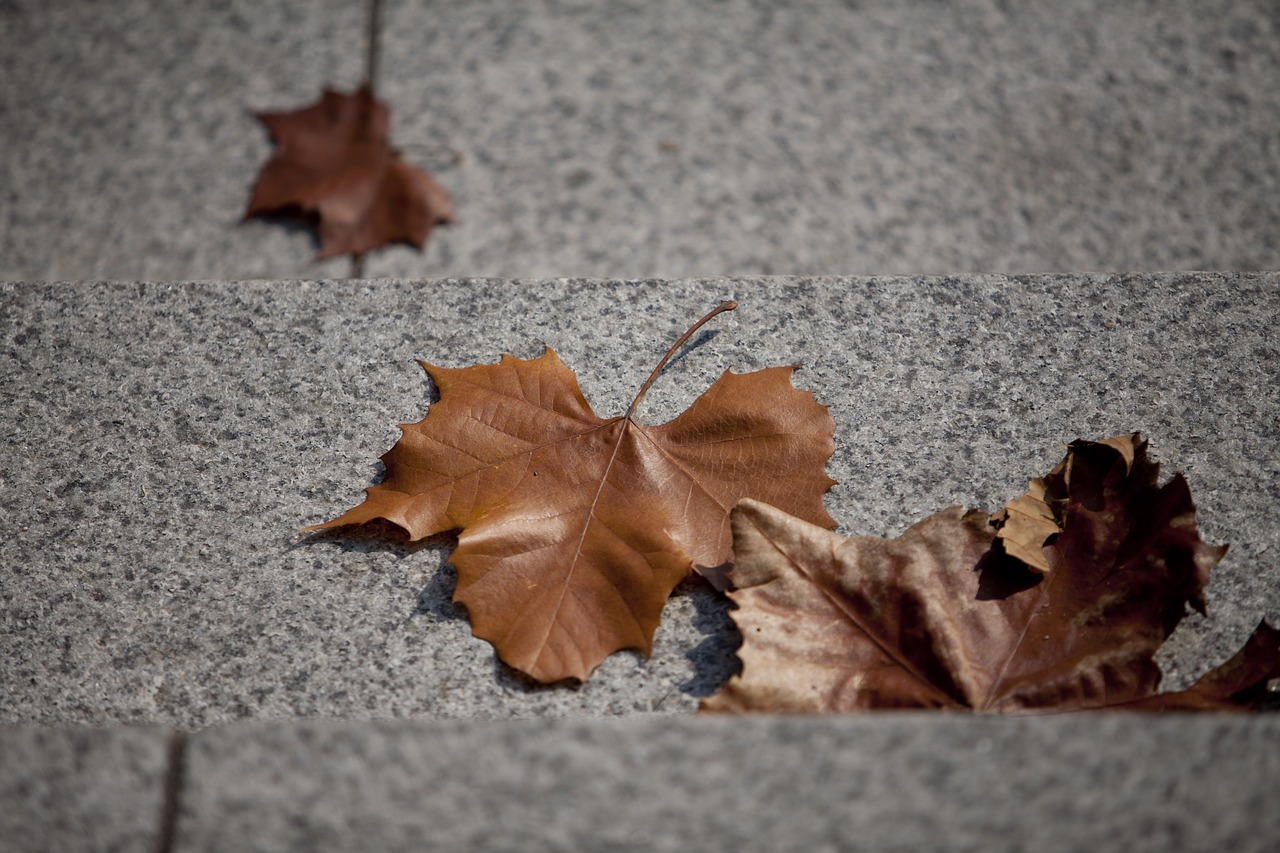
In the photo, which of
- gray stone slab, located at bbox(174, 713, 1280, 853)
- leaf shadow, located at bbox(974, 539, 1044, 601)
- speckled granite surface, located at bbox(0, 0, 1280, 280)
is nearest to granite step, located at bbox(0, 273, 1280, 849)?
gray stone slab, located at bbox(174, 713, 1280, 853)

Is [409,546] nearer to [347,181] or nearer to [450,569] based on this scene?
[450,569]

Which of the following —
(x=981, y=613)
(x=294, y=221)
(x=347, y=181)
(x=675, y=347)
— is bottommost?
(x=294, y=221)

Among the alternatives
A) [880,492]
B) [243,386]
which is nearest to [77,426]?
[243,386]

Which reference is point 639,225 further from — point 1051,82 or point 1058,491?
point 1058,491

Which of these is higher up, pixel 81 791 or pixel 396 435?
pixel 396 435

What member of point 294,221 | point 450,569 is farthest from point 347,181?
point 450,569

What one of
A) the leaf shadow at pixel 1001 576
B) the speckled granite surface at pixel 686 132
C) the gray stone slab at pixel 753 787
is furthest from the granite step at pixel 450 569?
the speckled granite surface at pixel 686 132

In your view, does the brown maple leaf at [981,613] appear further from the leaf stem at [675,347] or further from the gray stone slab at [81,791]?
the gray stone slab at [81,791]
